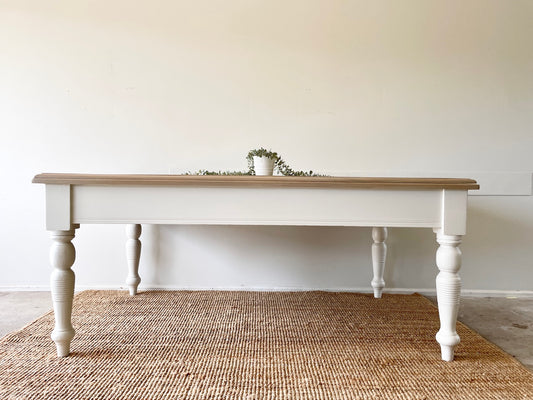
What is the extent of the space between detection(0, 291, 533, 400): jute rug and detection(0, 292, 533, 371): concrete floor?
12 cm

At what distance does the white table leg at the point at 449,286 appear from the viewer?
141 centimetres

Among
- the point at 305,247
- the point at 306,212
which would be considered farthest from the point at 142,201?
the point at 305,247

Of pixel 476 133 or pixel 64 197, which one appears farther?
pixel 476 133

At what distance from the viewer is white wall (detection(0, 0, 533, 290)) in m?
2.42

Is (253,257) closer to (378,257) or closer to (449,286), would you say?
(378,257)

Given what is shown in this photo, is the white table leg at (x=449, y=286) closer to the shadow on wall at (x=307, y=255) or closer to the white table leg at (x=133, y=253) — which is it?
the shadow on wall at (x=307, y=255)

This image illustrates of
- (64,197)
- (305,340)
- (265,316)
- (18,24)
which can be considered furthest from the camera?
(18,24)

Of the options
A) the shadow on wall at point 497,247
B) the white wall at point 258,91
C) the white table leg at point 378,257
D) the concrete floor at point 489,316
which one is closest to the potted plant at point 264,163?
the white wall at point 258,91

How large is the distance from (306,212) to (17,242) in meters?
1.96

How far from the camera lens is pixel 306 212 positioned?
56.4 inches

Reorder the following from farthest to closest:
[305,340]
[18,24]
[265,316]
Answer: [18,24]
[265,316]
[305,340]

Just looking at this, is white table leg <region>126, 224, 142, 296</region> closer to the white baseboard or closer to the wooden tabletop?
the white baseboard

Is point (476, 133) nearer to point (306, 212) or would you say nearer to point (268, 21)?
point (268, 21)

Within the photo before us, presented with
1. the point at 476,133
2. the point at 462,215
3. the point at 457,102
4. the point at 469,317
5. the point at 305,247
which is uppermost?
the point at 457,102
